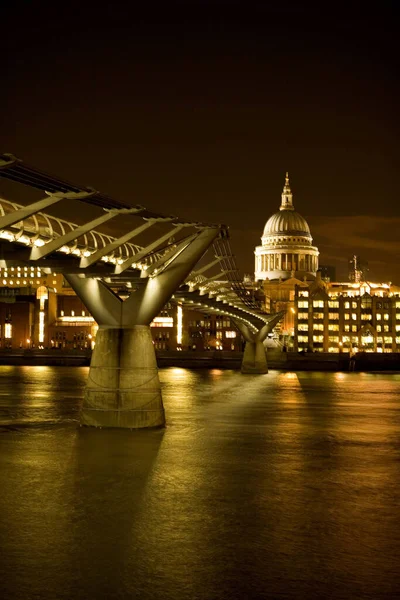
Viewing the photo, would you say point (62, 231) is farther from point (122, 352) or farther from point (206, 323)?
point (206, 323)

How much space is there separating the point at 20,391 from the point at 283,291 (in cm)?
14023

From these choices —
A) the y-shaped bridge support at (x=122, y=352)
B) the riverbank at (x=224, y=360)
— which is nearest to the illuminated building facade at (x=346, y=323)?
the riverbank at (x=224, y=360)

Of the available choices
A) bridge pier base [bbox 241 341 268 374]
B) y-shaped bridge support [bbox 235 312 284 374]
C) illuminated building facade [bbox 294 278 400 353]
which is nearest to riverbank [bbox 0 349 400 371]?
bridge pier base [bbox 241 341 268 374]

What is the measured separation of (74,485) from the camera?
19688 millimetres

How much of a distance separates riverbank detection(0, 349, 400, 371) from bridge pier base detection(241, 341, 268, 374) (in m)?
12.7

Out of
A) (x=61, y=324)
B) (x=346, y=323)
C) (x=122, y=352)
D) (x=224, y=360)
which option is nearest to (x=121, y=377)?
(x=122, y=352)

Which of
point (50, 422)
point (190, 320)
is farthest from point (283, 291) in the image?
point (50, 422)

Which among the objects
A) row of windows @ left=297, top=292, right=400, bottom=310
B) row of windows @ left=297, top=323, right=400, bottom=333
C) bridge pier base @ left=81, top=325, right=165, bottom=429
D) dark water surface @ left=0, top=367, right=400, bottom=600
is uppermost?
row of windows @ left=297, top=292, right=400, bottom=310

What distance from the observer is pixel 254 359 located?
93.3 meters

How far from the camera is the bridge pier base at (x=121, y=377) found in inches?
1125

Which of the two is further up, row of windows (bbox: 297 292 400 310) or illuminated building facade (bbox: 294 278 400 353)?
row of windows (bbox: 297 292 400 310)

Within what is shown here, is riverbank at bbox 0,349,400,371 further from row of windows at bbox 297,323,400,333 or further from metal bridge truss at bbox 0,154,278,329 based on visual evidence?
metal bridge truss at bbox 0,154,278,329

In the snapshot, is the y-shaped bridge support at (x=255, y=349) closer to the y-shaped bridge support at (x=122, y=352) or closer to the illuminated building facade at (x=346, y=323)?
the y-shaped bridge support at (x=122, y=352)

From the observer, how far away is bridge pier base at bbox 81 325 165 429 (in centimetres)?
2858
